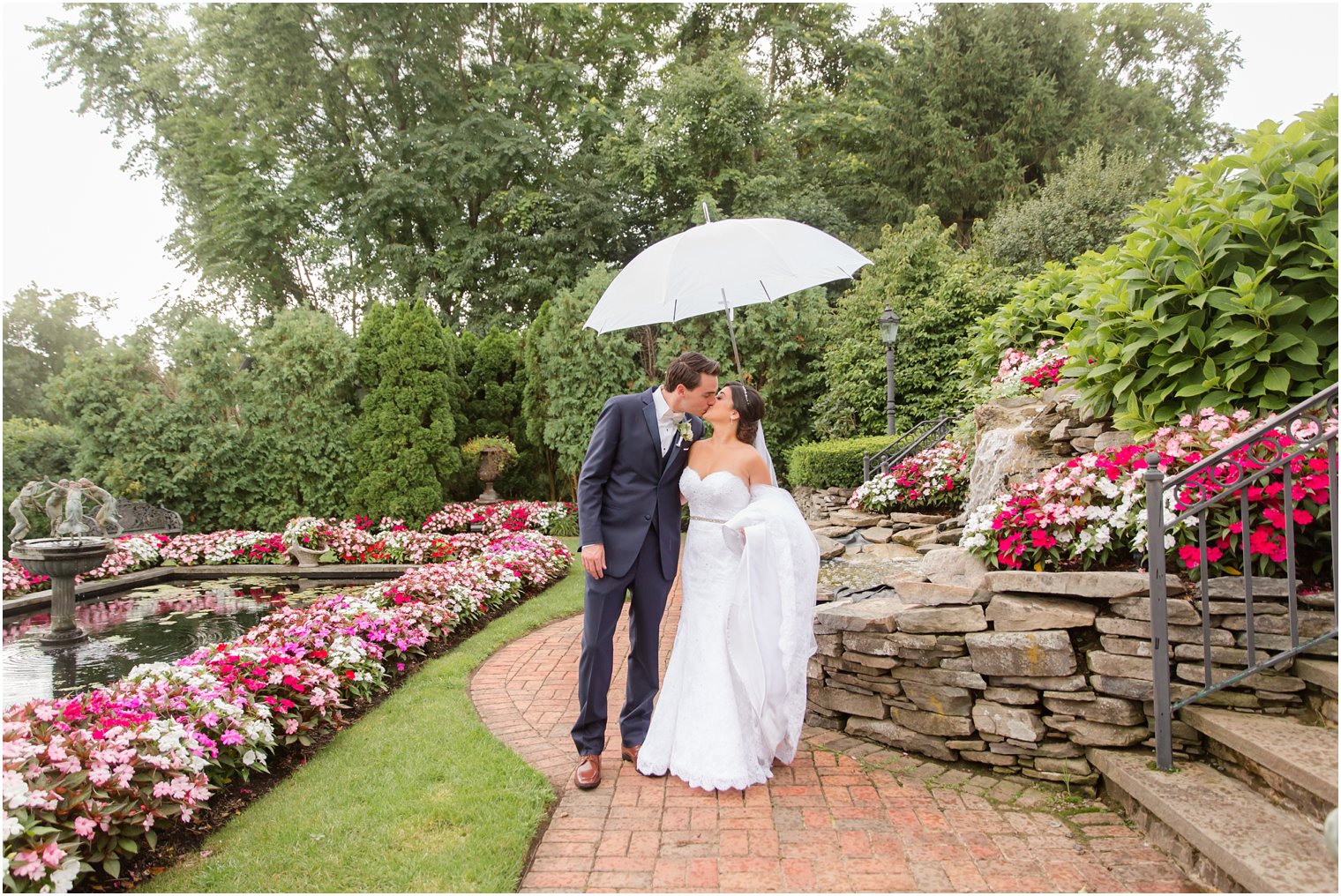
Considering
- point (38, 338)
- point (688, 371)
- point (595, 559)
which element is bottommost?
point (595, 559)

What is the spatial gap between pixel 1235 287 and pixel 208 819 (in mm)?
5101

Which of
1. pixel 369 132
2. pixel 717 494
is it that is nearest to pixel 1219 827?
pixel 717 494

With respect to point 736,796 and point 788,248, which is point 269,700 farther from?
point 788,248

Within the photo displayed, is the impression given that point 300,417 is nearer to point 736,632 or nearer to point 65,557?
point 65,557

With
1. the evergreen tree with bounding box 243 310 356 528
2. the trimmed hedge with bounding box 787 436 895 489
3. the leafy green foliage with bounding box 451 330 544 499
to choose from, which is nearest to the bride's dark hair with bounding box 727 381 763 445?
the trimmed hedge with bounding box 787 436 895 489

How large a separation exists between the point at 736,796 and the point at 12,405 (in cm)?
3070

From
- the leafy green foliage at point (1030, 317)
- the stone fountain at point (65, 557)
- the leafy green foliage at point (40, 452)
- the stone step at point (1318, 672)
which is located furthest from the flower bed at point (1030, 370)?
the leafy green foliage at point (40, 452)

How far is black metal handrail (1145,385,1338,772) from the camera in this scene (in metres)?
2.74

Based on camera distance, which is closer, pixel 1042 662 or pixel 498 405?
pixel 1042 662

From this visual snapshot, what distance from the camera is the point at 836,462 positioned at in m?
9.85

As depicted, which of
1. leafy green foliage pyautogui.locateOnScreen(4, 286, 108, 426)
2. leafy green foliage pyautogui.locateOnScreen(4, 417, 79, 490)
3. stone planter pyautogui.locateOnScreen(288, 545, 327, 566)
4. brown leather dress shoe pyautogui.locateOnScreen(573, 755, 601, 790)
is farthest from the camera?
leafy green foliage pyautogui.locateOnScreen(4, 286, 108, 426)

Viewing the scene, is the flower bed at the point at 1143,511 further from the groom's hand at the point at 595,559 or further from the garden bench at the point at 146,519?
the garden bench at the point at 146,519

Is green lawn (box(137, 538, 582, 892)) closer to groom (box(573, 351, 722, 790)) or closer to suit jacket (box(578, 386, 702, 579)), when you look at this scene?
groom (box(573, 351, 722, 790))

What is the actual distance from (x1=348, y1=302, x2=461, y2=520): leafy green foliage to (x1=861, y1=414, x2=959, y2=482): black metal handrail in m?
6.66
